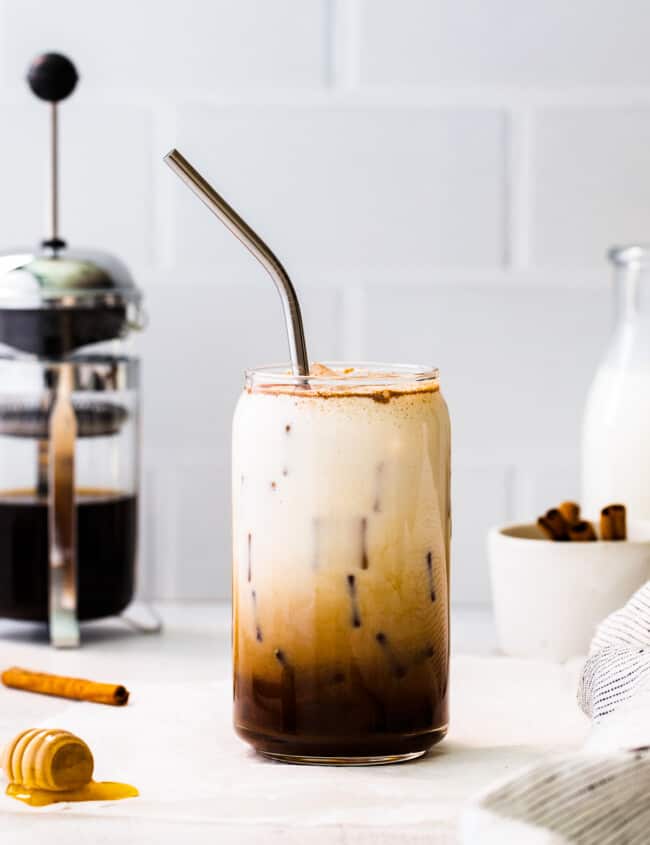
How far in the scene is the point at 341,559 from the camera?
2.31ft

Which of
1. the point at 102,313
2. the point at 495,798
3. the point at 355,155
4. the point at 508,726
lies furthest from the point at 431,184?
the point at 495,798

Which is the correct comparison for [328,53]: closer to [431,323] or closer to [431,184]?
[431,184]

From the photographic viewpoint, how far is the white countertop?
0.63 m

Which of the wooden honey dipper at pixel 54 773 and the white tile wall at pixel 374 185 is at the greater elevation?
the white tile wall at pixel 374 185

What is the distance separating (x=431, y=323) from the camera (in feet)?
4.27

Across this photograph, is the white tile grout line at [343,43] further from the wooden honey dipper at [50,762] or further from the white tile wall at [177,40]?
the wooden honey dipper at [50,762]

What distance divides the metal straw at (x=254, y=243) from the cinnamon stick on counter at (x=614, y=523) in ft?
1.14

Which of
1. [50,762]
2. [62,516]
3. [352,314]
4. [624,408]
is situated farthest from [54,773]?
[352,314]

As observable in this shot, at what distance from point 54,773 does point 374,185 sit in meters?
0.76

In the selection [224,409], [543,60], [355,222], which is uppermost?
[543,60]

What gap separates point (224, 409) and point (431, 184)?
287mm

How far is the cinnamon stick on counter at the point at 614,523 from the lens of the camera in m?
0.99

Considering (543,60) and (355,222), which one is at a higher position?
(543,60)

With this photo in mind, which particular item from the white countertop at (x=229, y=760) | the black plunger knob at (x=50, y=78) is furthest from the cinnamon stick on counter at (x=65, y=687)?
the black plunger knob at (x=50, y=78)
